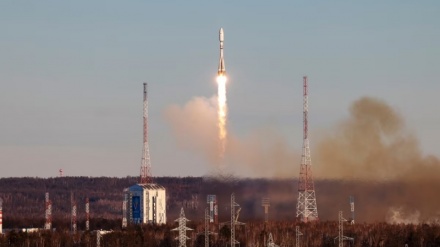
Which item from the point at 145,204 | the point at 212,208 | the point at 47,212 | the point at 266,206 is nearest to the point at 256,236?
the point at 266,206

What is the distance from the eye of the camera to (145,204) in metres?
156

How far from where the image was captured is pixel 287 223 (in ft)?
504

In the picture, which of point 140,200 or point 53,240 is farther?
point 140,200

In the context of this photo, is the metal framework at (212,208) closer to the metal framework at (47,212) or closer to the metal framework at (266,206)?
the metal framework at (266,206)

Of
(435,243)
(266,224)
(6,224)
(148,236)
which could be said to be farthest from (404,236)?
(6,224)

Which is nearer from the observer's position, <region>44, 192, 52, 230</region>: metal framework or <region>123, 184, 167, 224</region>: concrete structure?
<region>44, 192, 52, 230</region>: metal framework

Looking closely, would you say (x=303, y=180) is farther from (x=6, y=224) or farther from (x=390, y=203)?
(x=6, y=224)

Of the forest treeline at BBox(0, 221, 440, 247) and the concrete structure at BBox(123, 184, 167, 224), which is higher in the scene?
the concrete structure at BBox(123, 184, 167, 224)

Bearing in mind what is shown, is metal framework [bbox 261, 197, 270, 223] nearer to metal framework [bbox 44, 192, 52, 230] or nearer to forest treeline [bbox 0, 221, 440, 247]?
forest treeline [bbox 0, 221, 440, 247]

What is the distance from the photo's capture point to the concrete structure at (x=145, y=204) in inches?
6053

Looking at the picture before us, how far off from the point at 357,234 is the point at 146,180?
2556cm

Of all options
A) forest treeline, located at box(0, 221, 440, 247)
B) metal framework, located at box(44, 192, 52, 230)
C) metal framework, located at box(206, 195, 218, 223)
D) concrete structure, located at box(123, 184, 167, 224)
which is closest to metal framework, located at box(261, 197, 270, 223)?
forest treeline, located at box(0, 221, 440, 247)

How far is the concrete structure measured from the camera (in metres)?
154

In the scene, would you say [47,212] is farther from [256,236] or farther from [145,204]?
[256,236]
